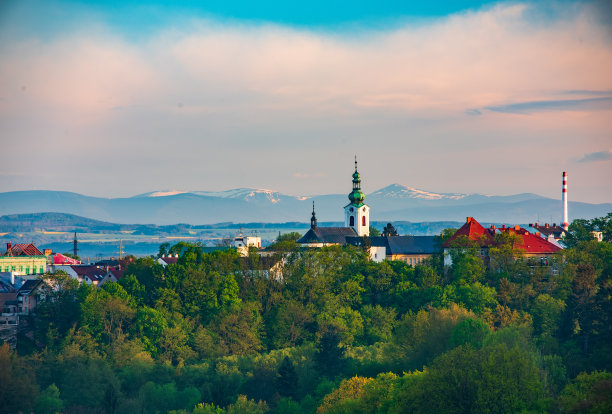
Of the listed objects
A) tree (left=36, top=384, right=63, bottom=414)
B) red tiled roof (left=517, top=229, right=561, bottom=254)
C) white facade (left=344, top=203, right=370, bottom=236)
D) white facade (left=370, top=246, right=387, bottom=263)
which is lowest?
tree (left=36, top=384, right=63, bottom=414)

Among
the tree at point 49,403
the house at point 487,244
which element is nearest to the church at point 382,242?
the house at point 487,244

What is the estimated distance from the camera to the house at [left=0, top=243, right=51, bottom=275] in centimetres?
Result: 13125

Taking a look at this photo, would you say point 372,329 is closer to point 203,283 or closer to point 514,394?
point 203,283

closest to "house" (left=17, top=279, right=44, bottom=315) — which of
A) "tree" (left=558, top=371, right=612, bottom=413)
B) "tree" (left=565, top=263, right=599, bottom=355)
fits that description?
"tree" (left=565, top=263, right=599, bottom=355)

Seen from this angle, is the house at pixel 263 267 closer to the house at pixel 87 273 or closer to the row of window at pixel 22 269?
the house at pixel 87 273

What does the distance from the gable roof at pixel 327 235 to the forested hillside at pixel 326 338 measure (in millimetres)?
21063

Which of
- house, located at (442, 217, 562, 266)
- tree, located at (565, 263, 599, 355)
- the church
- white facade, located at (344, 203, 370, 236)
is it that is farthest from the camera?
white facade, located at (344, 203, 370, 236)

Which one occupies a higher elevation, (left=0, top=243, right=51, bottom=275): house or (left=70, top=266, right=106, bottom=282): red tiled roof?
(left=0, top=243, right=51, bottom=275): house

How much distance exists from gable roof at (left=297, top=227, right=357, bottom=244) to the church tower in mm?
6975

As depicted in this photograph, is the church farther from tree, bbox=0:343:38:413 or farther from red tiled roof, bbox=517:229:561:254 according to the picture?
tree, bbox=0:343:38:413

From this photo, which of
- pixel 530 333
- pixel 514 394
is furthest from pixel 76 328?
pixel 514 394

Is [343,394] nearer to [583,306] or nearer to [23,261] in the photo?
[583,306]

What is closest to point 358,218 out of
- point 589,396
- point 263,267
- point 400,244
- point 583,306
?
point 400,244

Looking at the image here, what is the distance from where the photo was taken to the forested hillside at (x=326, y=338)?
60875mm
